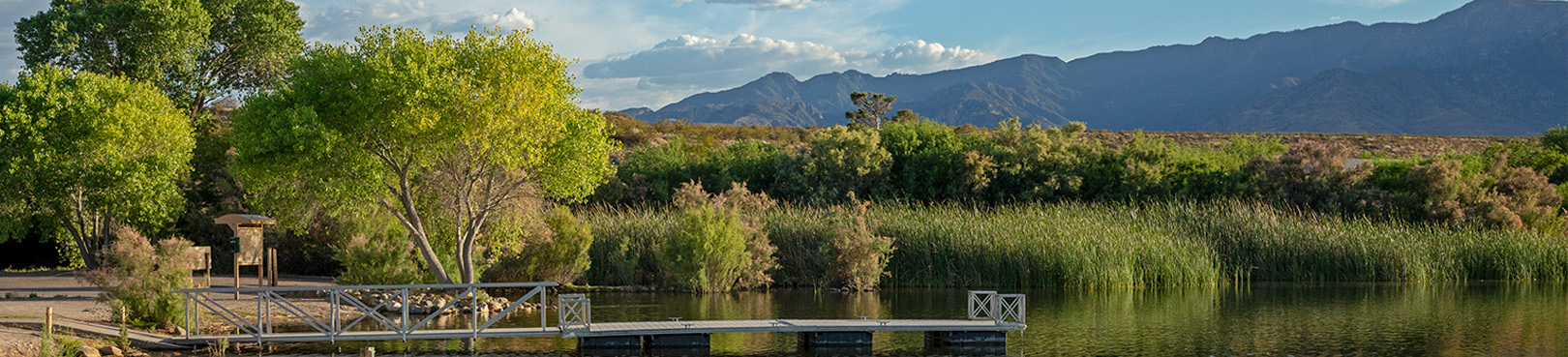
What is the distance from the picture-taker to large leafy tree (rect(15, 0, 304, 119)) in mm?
30812

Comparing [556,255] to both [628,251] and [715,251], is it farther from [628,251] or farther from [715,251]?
[715,251]

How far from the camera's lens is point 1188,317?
19750 mm

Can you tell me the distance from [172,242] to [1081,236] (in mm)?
18487

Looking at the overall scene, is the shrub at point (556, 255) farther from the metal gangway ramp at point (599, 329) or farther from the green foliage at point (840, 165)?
the green foliage at point (840, 165)

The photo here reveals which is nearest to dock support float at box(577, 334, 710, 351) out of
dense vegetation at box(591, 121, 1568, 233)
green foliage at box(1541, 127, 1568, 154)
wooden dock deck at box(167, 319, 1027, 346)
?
wooden dock deck at box(167, 319, 1027, 346)

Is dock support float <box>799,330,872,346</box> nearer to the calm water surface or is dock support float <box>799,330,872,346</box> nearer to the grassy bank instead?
the calm water surface

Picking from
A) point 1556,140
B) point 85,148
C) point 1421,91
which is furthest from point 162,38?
point 1421,91

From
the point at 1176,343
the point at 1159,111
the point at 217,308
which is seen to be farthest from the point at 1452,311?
the point at 1159,111

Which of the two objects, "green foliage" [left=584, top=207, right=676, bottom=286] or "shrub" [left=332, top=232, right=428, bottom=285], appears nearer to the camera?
"shrub" [left=332, top=232, right=428, bottom=285]

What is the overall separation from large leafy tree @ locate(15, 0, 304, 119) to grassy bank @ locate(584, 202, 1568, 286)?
1209 centimetres

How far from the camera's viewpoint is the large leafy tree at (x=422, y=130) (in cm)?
1902

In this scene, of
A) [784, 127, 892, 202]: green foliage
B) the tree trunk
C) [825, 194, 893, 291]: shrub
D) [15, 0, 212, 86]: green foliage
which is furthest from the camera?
[784, 127, 892, 202]: green foliage

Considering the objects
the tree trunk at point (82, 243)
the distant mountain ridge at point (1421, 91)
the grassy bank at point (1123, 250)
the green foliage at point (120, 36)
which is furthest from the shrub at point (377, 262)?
the distant mountain ridge at point (1421, 91)

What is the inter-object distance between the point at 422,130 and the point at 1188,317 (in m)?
13.1
